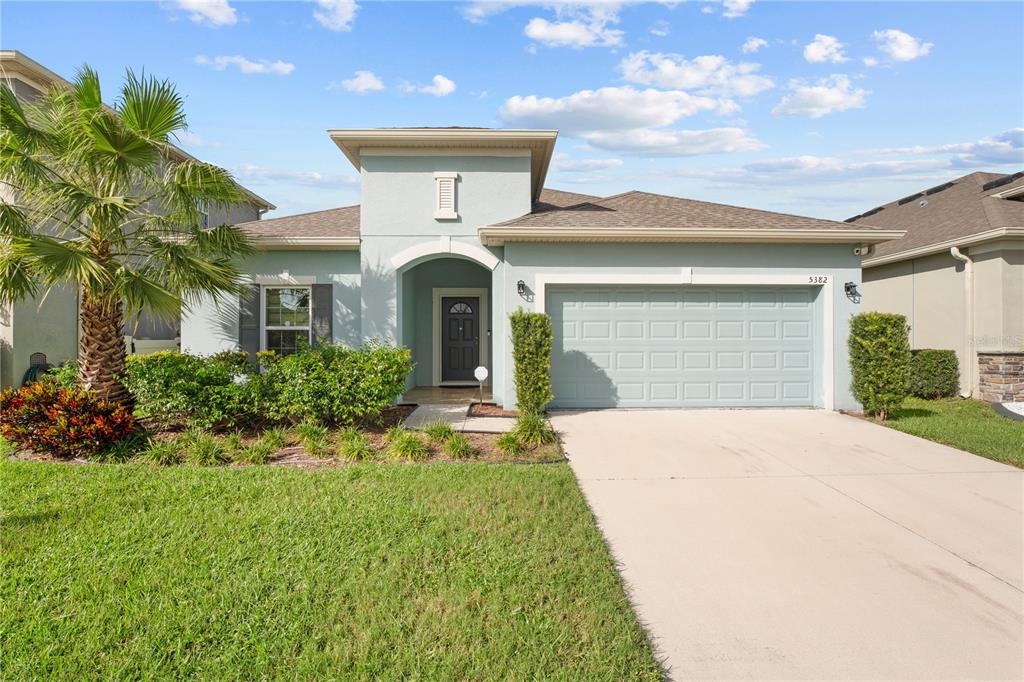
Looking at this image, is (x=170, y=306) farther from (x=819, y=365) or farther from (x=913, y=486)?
(x=819, y=365)

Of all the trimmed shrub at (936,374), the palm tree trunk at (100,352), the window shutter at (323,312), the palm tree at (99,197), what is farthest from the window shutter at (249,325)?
the trimmed shrub at (936,374)

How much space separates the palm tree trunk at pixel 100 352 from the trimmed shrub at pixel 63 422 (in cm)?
31

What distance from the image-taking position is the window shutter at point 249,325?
1068cm

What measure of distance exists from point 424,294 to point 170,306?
249 inches

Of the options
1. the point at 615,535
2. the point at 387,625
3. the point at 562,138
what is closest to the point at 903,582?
the point at 615,535

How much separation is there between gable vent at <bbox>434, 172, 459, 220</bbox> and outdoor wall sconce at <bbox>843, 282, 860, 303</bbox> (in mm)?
7452

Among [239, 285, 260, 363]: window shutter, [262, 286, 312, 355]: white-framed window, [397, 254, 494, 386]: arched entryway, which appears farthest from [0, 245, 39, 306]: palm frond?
[397, 254, 494, 386]: arched entryway

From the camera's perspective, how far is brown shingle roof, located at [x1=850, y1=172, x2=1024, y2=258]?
37.7 ft

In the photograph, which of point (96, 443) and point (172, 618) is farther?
point (96, 443)

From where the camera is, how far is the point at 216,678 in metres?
2.58

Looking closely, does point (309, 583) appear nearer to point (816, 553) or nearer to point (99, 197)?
point (816, 553)

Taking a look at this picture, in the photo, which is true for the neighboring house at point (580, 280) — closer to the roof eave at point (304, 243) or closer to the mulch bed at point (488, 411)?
the roof eave at point (304, 243)

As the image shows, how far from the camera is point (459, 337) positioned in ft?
43.2

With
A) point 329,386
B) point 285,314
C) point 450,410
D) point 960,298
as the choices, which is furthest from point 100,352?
point 960,298
